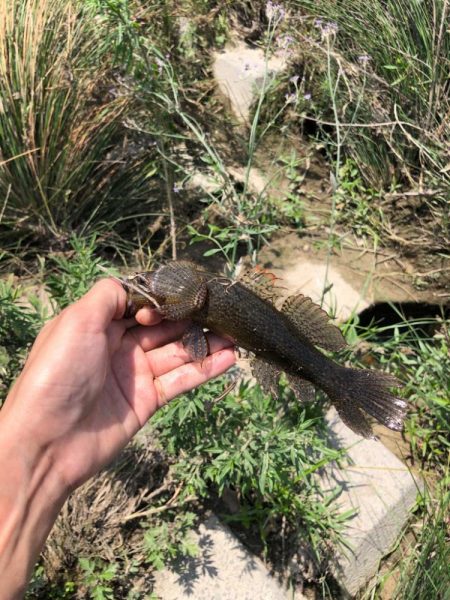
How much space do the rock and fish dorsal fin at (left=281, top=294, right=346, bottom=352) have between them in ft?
8.66

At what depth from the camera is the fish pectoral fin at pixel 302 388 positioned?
2273 millimetres

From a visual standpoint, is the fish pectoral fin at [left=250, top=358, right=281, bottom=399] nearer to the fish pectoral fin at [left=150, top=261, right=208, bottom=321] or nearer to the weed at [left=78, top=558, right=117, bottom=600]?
the fish pectoral fin at [left=150, top=261, right=208, bottom=321]

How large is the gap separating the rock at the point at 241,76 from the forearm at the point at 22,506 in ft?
11.2

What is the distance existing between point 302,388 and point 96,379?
91cm

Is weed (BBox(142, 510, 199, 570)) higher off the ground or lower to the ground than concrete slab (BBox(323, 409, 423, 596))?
higher

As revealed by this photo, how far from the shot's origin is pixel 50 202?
11.8 feet

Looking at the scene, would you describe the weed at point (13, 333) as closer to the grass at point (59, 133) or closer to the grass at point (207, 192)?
the grass at point (207, 192)

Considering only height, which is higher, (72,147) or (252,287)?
(72,147)

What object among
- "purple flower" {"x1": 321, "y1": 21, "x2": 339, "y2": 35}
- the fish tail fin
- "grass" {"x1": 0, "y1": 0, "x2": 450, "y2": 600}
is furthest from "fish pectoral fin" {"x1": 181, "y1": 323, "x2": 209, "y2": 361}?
"purple flower" {"x1": 321, "y1": 21, "x2": 339, "y2": 35}

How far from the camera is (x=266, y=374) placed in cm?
227

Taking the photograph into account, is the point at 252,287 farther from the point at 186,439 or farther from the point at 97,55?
the point at 97,55

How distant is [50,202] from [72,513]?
6.87 feet

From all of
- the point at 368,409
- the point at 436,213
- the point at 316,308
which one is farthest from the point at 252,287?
the point at 436,213

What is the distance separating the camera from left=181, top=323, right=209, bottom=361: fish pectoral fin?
2248 mm
